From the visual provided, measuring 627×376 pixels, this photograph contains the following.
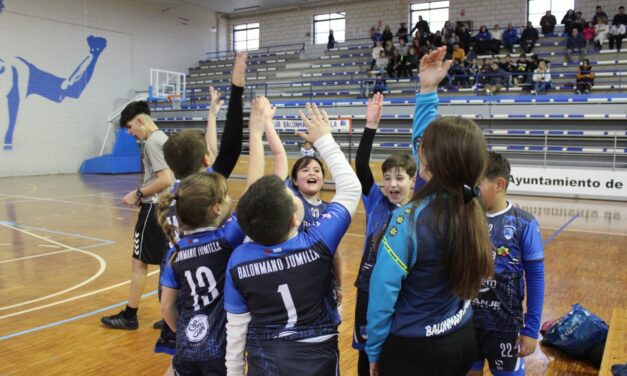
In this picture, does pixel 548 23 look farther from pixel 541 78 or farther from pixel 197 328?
pixel 197 328

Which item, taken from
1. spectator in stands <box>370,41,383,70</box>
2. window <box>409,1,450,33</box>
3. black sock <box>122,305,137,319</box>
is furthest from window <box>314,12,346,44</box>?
black sock <box>122,305,137,319</box>

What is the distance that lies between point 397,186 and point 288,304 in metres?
1.25

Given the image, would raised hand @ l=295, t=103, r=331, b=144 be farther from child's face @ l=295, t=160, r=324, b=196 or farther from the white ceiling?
the white ceiling

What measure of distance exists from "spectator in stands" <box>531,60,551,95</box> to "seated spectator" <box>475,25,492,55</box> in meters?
2.51

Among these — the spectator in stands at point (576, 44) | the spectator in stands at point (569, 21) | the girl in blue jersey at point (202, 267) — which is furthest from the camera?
the spectator in stands at point (569, 21)

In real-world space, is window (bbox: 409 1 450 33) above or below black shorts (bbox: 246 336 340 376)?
above

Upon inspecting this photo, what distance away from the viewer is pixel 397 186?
9.37ft

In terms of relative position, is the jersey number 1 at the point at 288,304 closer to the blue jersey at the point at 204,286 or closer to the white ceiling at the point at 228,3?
the blue jersey at the point at 204,286

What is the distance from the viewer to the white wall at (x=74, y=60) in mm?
18375

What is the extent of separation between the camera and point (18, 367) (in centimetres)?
351

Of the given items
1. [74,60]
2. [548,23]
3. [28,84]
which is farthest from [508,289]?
[74,60]

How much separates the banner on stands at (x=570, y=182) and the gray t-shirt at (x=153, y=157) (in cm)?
1118

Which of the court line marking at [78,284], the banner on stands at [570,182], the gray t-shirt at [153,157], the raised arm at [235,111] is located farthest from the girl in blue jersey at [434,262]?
the banner on stands at [570,182]

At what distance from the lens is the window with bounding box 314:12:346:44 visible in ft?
76.9
